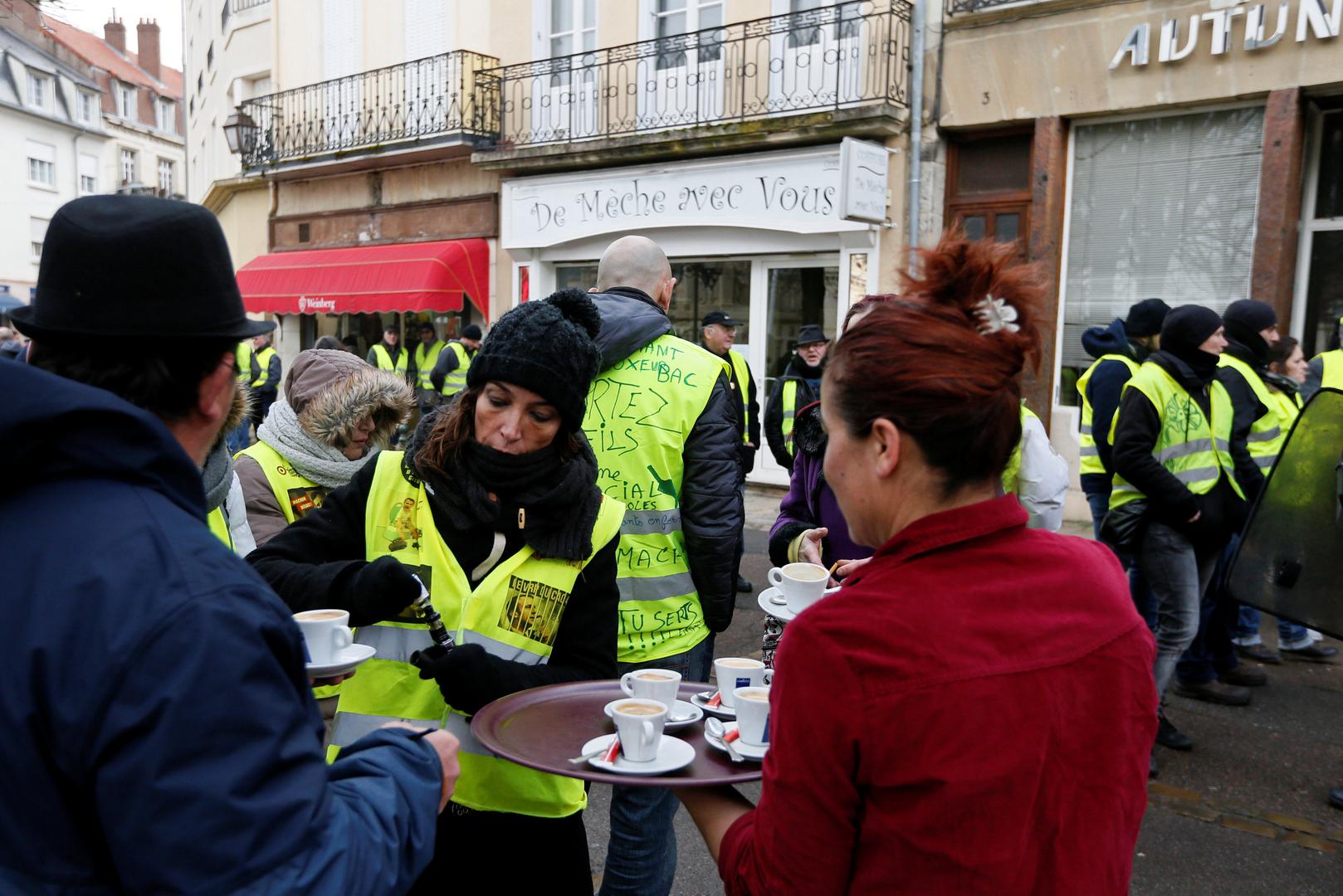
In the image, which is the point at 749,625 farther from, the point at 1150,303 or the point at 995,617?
the point at 995,617

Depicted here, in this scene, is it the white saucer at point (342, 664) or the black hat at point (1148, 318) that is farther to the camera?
the black hat at point (1148, 318)

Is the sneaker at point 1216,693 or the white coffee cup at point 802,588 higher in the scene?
the white coffee cup at point 802,588

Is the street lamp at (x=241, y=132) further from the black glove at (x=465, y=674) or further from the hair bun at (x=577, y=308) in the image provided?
the black glove at (x=465, y=674)

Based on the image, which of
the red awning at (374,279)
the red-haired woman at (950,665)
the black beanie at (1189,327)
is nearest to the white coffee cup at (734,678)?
the red-haired woman at (950,665)

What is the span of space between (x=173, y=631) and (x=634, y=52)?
1367 cm

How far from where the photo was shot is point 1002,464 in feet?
4.96

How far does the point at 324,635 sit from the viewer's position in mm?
1949

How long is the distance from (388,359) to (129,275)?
13.2 m

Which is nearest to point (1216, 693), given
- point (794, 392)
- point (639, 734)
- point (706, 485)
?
point (794, 392)

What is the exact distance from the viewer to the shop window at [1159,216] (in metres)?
9.64

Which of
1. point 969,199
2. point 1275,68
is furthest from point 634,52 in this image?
point 1275,68

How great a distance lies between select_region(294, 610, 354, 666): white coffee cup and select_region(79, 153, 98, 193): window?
5630cm

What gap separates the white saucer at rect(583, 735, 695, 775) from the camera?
1.74 metres

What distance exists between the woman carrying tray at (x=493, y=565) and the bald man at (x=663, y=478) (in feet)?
3.00
